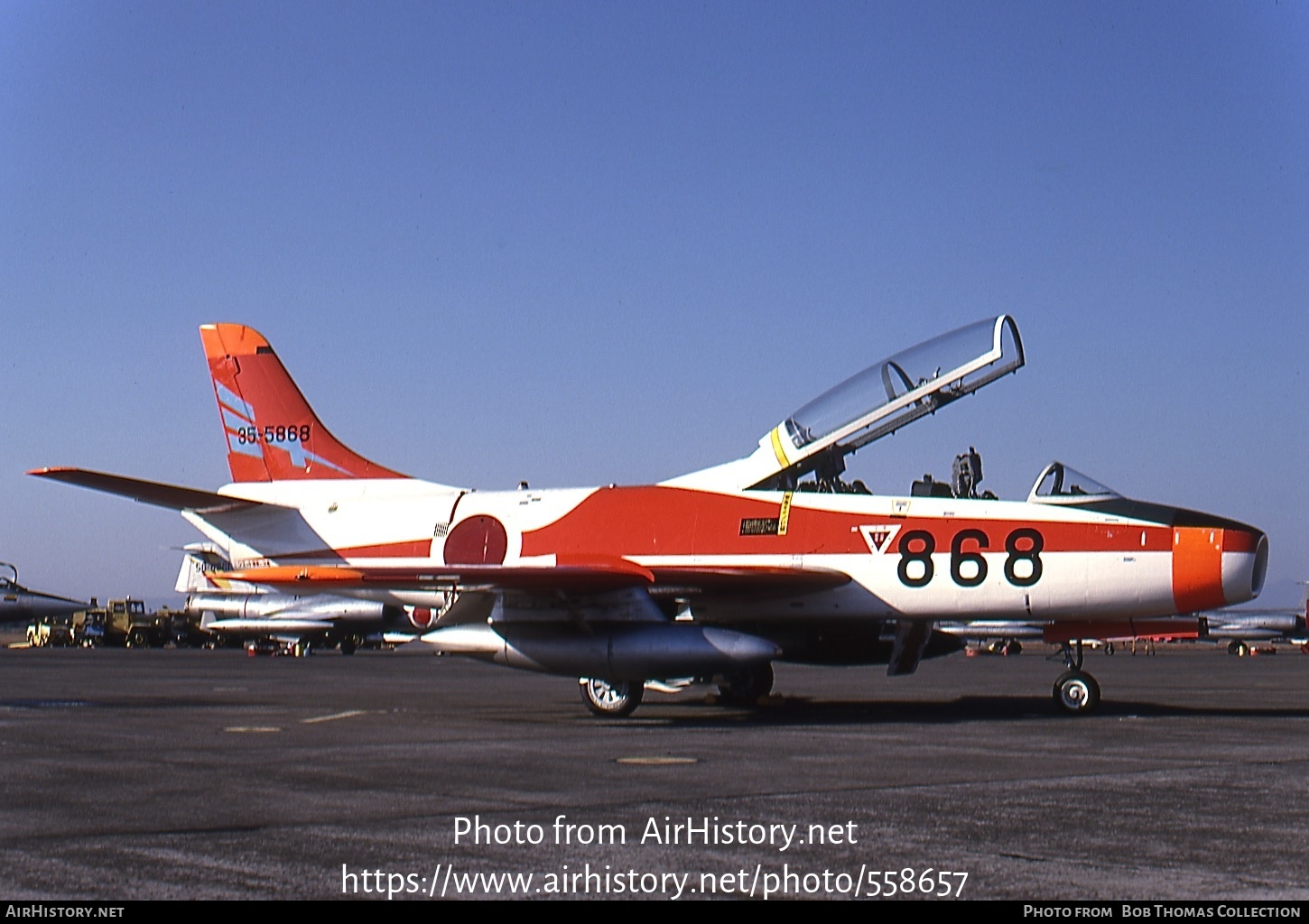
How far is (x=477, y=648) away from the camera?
1537 cm

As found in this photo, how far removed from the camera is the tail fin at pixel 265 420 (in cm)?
1977

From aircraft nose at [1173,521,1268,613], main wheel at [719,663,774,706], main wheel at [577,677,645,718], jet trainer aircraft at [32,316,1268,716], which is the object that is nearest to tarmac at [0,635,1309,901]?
main wheel at [577,677,645,718]

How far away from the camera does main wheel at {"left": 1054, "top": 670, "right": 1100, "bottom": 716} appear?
15.5 meters

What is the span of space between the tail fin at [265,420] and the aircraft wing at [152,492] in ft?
4.04

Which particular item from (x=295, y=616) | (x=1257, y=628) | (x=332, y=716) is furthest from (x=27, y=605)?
(x=1257, y=628)

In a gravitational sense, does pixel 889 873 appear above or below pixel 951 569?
below

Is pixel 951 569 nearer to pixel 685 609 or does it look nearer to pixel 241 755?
pixel 685 609

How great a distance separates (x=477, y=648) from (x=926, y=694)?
8168mm

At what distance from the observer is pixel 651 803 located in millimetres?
7863

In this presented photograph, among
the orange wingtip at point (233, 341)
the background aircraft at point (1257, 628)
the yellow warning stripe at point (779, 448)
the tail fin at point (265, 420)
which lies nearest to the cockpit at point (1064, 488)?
the yellow warning stripe at point (779, 448)

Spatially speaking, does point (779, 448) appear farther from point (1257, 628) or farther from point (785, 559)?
point (1257, 628)

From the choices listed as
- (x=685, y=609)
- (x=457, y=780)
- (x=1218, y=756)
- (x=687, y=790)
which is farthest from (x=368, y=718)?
(x=1218, y=756)

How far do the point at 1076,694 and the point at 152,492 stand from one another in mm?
11639
